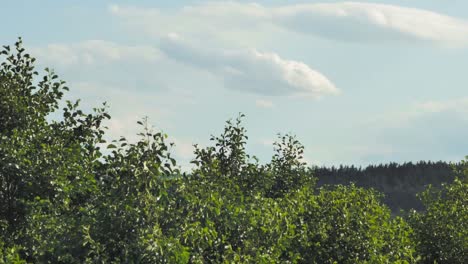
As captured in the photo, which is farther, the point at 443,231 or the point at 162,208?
the point at 443,231

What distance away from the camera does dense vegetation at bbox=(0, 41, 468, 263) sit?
49.4 ft

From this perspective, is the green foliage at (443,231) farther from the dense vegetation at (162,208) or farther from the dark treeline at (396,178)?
the dark treeline at (396,178)

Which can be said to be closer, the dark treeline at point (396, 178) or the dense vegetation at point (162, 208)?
the dense vegetation at point (162, 208)

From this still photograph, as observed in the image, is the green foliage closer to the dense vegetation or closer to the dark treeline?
the dense vegetation

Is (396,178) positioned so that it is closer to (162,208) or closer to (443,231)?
(443,231)

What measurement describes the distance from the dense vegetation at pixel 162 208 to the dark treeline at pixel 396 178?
2045 inches

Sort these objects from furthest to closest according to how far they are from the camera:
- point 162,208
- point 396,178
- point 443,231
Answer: point 396,178 → point 443,231 → point 162,208

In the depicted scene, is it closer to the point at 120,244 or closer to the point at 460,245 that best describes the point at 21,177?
the point at 120,244

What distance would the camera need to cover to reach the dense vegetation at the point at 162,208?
49.4ft

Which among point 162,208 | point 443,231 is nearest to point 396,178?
point 443,231

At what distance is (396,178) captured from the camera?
3442 inches

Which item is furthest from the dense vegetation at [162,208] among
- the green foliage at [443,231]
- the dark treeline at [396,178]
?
the dark treeline at [396,178]

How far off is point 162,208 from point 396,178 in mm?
75189

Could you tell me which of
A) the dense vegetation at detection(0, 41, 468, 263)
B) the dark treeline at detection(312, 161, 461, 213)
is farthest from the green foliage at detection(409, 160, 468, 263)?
the dark treeline at detection(312, 161, 461, 213)
